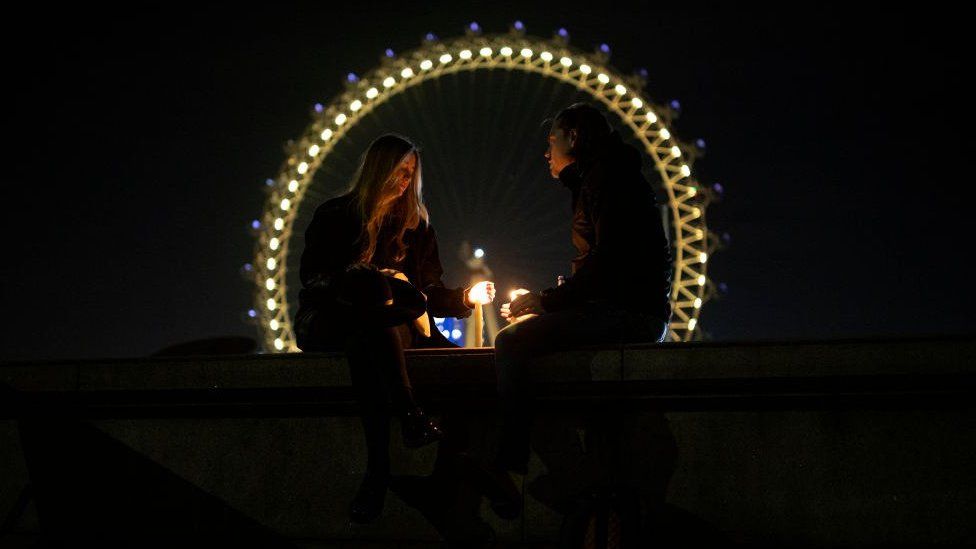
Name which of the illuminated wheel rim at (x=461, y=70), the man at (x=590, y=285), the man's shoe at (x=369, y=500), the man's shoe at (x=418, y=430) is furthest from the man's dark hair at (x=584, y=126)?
the illuminated wheel rim at (x=461, y=70)

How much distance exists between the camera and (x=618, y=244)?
3.84 m

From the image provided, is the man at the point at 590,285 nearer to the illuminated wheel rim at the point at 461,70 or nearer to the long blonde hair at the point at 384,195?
the long blonde hair at the point at 384,195

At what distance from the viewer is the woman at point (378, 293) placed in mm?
3531

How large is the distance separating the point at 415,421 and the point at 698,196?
1226 cm

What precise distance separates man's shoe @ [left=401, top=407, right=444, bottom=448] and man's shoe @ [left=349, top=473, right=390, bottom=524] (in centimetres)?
18

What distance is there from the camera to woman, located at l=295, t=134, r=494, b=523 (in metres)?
3.53

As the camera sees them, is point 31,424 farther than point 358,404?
Yes

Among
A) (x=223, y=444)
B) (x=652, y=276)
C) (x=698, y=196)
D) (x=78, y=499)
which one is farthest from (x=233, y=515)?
(x=698, y=196)

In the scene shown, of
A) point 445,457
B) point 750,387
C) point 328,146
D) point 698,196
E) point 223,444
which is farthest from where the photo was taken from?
point 328,146

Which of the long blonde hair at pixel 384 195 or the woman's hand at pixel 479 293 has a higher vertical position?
the long blonde hair at pixel 384 195

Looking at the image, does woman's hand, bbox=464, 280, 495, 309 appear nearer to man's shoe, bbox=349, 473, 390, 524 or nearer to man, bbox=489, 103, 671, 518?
man, bbox=489, 103, 671, 518

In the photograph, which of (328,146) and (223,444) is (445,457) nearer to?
(223,444)

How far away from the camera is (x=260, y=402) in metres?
3.94

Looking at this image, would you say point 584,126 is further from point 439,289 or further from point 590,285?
point 439,289
